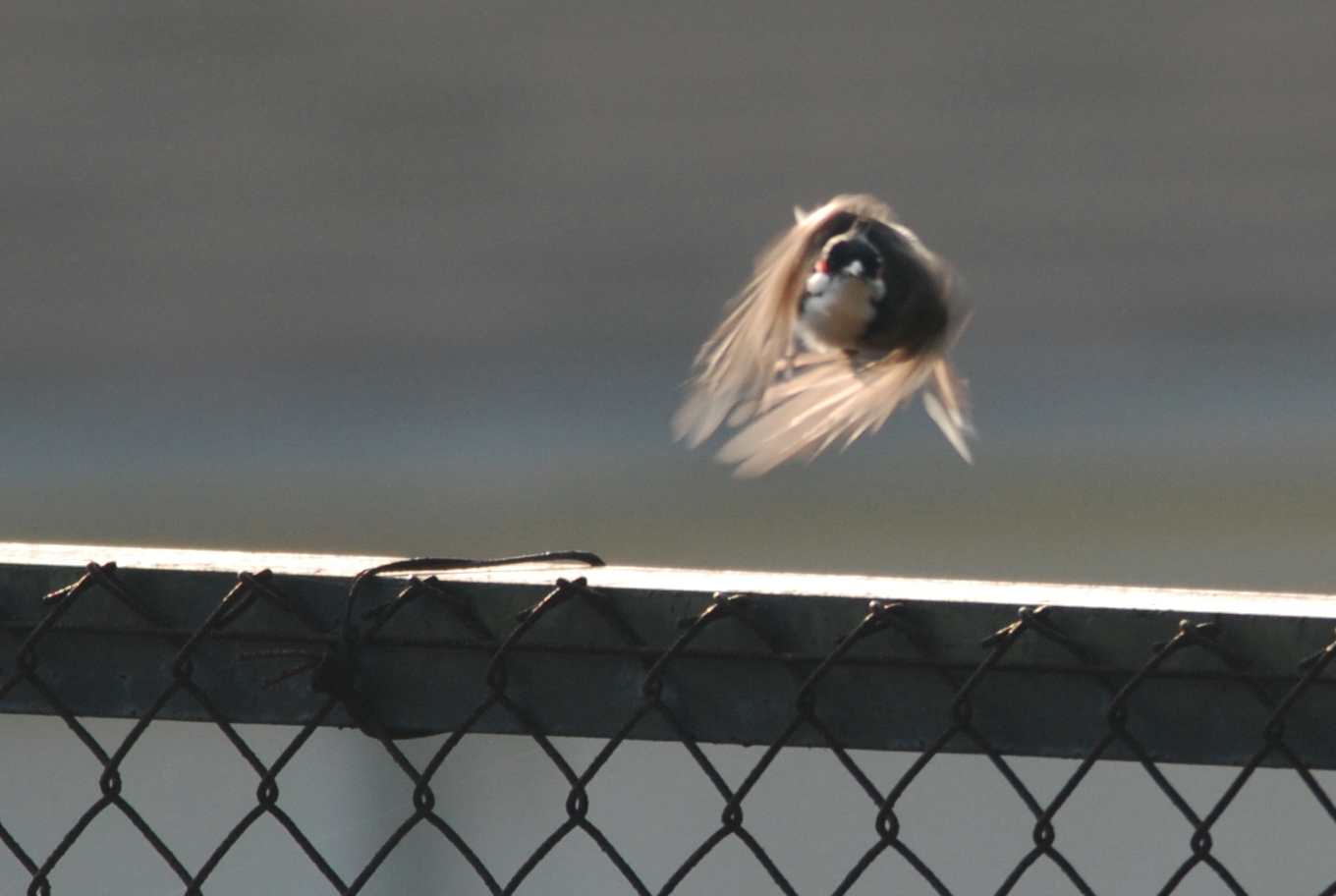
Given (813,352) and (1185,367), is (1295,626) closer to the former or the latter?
(813,352)

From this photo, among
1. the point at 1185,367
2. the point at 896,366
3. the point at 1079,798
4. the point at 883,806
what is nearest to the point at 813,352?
the point at 896,366

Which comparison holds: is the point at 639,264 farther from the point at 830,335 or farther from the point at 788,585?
the point at 788,585

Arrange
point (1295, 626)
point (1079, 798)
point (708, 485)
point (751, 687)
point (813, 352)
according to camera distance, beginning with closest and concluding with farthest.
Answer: point (1295, 626)
point (751, 687)
point (813, 352)
point (1079, 798)
point (708, 485)

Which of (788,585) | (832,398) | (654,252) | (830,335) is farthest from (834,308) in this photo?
(654,252)

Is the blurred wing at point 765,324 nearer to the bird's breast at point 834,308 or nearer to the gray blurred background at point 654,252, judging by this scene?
the bird's breast at point 834,308

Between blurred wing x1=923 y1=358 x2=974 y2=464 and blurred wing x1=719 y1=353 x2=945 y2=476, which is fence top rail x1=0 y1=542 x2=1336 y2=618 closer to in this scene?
blurred wing x1=719 y1=353 x2=945 y2=476
